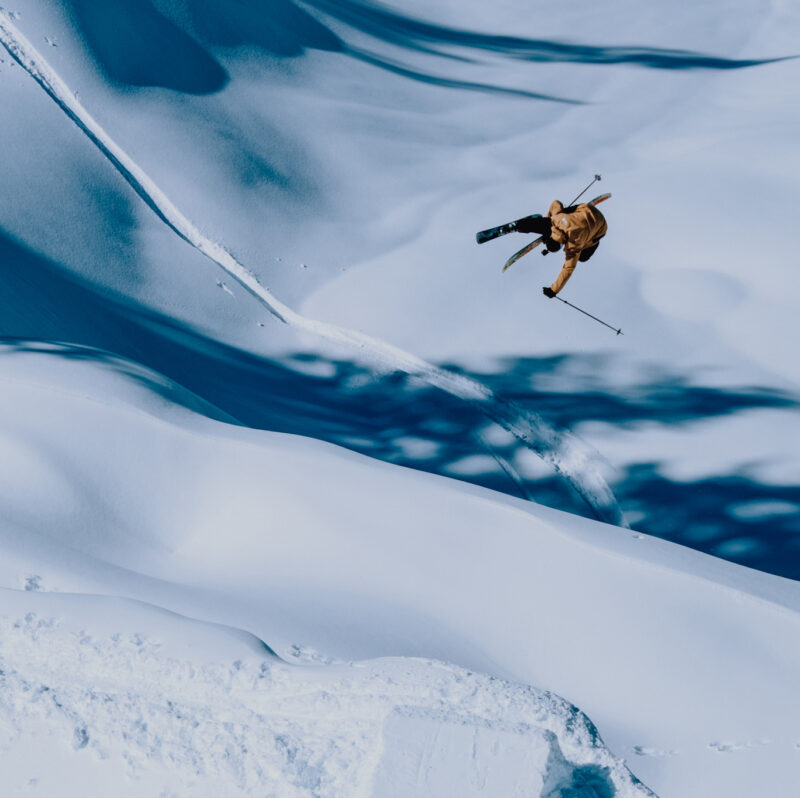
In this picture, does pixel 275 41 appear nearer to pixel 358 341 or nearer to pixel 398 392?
pixel 358 341

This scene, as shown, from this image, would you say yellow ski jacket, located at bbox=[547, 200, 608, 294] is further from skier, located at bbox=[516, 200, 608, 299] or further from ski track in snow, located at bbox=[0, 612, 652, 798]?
ski track in snow, located at bbox=[0, 612, 652, 798]

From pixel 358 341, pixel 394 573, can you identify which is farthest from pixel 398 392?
pixel 394 573

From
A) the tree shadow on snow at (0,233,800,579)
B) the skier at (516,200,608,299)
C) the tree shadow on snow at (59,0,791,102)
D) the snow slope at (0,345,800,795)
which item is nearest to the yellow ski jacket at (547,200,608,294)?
the skier at (516,200,608,299)

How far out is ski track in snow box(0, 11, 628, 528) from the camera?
4.51m

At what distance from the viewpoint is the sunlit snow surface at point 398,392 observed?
2.43m

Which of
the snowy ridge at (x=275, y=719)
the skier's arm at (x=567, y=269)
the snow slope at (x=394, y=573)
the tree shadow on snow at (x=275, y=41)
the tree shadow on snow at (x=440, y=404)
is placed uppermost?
the tree shadow on snow at (x=275, y=41)

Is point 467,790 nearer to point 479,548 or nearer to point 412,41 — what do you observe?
point 479,548

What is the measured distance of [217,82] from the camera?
706 cm

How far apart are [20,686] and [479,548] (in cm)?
141

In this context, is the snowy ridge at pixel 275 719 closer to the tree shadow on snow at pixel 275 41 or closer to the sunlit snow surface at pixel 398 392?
the sunlit snow surface at pixel 398 392

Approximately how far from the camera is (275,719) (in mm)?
2322

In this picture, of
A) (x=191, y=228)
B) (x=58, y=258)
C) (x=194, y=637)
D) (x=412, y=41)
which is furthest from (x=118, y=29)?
(x=194, y=637)

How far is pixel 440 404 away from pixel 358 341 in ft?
2.20

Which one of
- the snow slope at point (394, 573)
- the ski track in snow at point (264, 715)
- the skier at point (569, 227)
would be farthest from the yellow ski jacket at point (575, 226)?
the ski track in snow at point (264, 715)
